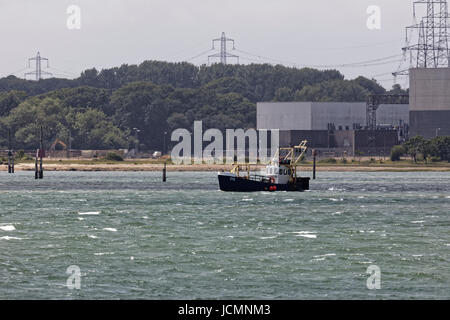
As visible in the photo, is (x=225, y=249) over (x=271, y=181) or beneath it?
beneath

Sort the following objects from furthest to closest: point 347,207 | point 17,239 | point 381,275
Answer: point 347,207 → point 17,239 → point 381,275

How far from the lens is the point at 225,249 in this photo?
58094mm

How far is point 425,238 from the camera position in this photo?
65000 mm

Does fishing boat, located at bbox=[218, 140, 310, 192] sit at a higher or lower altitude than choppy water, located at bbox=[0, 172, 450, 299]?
higher

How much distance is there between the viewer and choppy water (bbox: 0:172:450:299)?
44062 millimetres

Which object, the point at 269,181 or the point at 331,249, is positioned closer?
the point at 331,249

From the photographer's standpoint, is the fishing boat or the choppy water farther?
the fishing boat

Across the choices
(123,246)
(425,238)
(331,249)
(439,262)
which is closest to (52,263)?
(123,246)

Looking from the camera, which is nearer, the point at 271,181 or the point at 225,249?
the point at 225,249

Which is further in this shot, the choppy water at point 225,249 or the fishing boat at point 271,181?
the fishing boat at point 271,181

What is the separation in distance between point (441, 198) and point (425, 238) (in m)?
51.4

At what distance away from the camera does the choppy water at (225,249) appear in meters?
44.1

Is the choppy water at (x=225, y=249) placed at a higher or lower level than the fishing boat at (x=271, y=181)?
lower
